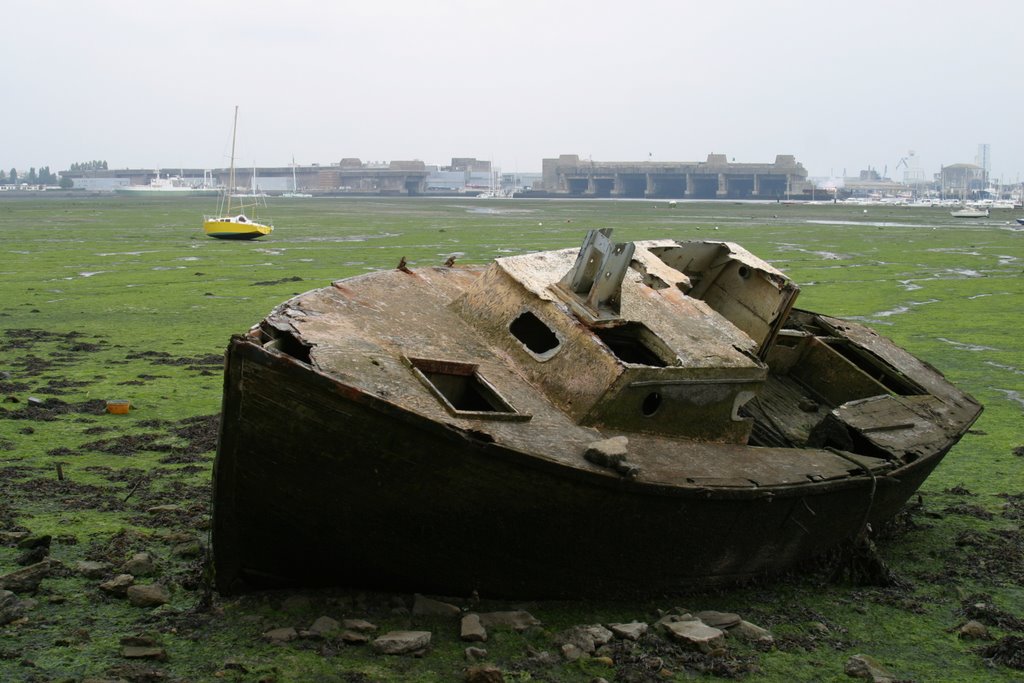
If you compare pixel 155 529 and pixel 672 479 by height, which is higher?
pixel 672 479

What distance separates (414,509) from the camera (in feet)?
25.4

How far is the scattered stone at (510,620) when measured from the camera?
7863 millimetres

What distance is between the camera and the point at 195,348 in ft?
62.7

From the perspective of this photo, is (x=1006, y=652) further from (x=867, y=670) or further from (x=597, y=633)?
(x=597, y=633)

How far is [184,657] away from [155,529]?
2.51 meters

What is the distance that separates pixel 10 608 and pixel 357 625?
7.56ft

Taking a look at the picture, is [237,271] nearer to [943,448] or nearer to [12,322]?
[12,322]

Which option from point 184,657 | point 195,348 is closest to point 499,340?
point 184,657

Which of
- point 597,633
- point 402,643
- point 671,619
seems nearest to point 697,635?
point 671,619

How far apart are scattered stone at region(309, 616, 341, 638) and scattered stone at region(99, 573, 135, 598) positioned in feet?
4.81

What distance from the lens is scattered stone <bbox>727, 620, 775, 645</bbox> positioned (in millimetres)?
8039

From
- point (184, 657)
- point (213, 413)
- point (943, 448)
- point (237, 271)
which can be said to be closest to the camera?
point (184, 657)

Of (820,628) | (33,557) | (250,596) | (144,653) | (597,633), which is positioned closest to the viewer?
(144,653)

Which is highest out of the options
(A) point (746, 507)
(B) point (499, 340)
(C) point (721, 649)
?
(B) point (499, 340)
